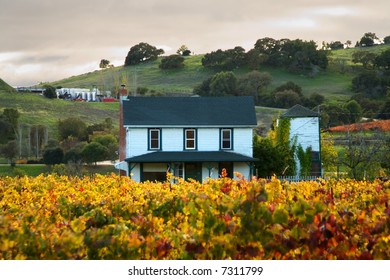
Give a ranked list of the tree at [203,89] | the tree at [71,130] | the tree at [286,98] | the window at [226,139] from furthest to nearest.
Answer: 1. the tree at [203,89]
2. the tree at [286,98]
3. the tree at [71,130]
4. the window at [226,139]

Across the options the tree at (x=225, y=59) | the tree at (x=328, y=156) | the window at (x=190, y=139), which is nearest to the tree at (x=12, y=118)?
the window at (x=190, y=139)

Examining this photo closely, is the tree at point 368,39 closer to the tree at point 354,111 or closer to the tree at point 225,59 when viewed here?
the tree at point 225,59

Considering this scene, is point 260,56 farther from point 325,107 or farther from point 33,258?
point 33,258

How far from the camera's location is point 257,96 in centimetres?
11869

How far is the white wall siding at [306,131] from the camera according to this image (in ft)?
171

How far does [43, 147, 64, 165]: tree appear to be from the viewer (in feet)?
228

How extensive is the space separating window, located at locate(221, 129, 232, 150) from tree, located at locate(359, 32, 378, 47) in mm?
116851

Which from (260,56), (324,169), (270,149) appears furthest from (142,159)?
(260,56)

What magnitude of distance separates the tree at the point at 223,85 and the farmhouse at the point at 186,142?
212ft

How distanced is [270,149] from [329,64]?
91.4 m

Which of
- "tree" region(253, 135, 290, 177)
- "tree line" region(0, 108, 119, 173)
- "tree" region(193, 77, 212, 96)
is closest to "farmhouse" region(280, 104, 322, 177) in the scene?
"tree" region(253, 135, 290, 177)

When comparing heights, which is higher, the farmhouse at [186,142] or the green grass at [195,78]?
the green grass at [195,78]

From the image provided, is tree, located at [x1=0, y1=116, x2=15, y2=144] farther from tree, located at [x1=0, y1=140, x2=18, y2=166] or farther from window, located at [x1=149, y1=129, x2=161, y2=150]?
window, located at [x1=149, y1=129, x2=161, y2=150]

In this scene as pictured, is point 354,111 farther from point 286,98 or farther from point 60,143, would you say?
point 60,143
